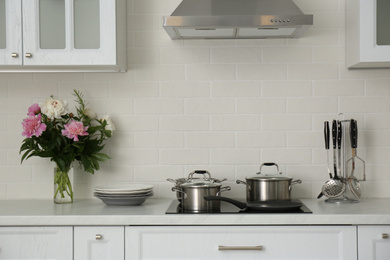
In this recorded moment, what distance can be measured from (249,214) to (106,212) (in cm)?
67

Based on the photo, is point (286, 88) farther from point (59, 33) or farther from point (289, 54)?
point (59, 33)

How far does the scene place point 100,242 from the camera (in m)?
2.50

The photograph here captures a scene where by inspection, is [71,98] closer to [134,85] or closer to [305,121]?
Result: [134,85]

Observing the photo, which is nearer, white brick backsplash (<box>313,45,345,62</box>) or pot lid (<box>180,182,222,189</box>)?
pot lid (<box>180,182,222,189</box>)

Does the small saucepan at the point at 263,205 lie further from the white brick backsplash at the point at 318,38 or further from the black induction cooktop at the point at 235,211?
the white brick backsplash at the point at 318,38

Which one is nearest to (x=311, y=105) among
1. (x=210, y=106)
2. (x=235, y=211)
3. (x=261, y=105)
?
(x=261, y=105)

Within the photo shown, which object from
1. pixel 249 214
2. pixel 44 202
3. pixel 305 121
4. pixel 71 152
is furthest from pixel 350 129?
pixel 44 202

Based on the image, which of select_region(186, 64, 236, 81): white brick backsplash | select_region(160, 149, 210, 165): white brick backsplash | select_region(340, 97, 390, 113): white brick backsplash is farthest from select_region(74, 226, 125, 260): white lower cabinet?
select_region(340, 97, 390, 113): white brick backsplash

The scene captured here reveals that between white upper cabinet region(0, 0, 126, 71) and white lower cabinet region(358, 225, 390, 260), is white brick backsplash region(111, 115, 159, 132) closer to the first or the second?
white upper cabinet region(0, 0, 126, 71)

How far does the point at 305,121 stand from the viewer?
3096 millimetres

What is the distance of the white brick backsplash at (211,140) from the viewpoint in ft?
10.2

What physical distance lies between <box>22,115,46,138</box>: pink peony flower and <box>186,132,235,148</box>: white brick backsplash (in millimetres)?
807

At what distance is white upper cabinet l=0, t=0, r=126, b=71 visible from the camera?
109 inches

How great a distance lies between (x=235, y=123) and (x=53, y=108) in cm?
100
